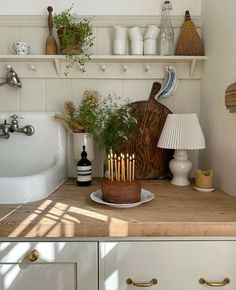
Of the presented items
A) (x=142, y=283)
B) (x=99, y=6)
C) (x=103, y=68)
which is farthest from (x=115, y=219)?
(x=99, y=6)

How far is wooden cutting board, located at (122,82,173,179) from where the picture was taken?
4.18ft

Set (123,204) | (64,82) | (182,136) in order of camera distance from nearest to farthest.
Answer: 1. (123,204)
2. (182,136)
3. (64,82)

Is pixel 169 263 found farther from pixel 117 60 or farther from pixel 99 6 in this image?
pixel 99 6

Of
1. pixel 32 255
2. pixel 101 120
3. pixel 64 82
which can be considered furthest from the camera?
pixel 64 82

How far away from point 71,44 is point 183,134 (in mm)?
642

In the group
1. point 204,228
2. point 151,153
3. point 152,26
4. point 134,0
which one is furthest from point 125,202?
point 134,0

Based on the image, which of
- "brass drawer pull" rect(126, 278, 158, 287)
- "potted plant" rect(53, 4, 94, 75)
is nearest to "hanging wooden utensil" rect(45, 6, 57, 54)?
"potted plant" rect(53, 4, 94, 75)

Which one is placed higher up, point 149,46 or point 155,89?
point 149,46

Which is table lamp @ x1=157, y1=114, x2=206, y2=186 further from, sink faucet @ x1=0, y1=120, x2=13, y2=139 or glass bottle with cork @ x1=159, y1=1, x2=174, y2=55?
sink faucet @ x1=0, y1=120, x2=13, y2=139

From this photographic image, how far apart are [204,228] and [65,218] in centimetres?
40

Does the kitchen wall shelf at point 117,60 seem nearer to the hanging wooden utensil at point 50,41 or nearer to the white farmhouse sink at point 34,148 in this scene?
the hanging wooden utensil at point 50,41

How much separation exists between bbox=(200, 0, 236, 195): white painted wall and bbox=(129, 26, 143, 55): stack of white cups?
12.2 inches

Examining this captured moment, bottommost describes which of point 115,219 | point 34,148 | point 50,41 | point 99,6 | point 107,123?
→ point 115,219

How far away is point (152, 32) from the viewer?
1.26m
